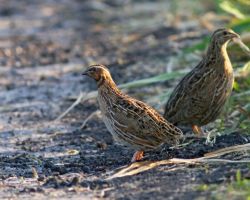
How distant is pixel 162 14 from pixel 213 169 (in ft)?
41.3

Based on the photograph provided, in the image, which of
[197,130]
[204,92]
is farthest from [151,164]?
[197,130]

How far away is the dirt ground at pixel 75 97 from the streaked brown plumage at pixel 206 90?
12.4 inches

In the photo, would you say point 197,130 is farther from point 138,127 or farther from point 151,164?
point 151,164

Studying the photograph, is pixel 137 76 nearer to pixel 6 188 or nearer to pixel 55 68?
pixel 55 68

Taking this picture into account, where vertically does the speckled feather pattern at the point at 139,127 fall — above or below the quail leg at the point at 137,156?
above

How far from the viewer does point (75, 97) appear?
1350cm

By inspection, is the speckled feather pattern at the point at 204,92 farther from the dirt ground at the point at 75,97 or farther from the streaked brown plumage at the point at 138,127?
the streaked brown plumage at the point at 138,127

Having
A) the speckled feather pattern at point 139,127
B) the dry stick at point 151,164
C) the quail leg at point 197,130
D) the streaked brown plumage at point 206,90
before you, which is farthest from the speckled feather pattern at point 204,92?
the dry stick at point 151,164

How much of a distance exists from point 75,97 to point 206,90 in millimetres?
3653

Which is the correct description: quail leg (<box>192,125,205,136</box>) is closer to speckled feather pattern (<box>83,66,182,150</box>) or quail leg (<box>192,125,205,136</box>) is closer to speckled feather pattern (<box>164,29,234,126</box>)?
speckled feather pattern (<box>164,29,234,126</box>)

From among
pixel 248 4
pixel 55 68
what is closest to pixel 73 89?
pixel 55 68

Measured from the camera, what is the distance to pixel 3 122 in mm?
12422

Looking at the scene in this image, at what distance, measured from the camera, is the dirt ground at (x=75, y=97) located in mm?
8273

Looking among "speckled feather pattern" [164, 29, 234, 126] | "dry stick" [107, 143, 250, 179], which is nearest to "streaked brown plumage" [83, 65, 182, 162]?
"dry stick" [107, 143, 250, 179]
